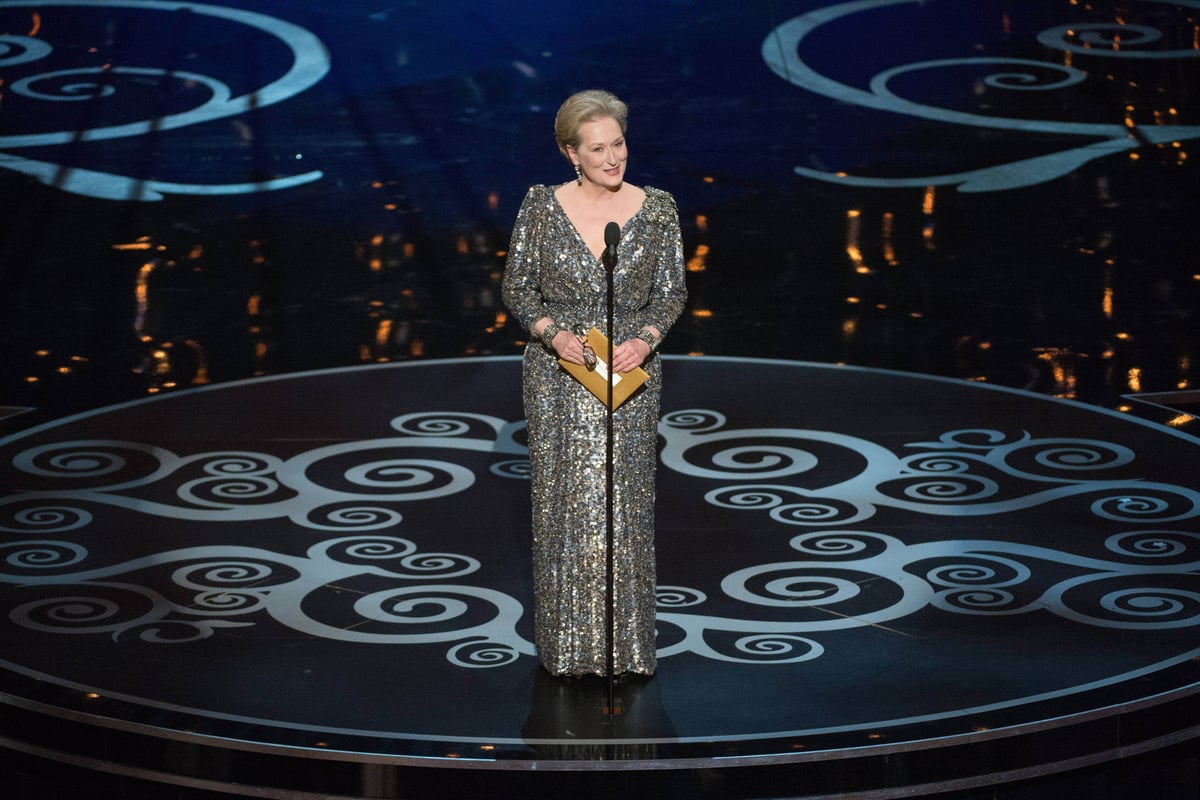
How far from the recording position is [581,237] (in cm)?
441

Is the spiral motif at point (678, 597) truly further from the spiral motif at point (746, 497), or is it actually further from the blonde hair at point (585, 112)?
the blonde hair at point (585, 112)

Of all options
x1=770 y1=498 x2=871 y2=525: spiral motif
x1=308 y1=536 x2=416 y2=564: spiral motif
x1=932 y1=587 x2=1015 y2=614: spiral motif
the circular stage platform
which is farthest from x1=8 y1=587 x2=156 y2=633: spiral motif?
x1=932 y1=587 x2=1015 y2=614: spiral motif

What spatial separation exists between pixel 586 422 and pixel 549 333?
24cm

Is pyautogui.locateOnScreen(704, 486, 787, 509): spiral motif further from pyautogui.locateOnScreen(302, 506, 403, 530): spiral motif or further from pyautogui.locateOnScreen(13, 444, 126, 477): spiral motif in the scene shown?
pyautogui.locateOnScreen(13, 444, 126, 477): spiral motif

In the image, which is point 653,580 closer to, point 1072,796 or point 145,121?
point 1072,796

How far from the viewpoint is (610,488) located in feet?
13.7

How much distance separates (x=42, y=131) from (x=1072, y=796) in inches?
348

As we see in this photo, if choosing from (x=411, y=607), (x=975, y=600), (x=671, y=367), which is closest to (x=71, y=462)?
(x=411, y=607)

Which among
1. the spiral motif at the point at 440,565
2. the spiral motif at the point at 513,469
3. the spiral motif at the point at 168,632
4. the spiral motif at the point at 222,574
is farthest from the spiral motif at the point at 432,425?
the spiral motif at the point at 168,632

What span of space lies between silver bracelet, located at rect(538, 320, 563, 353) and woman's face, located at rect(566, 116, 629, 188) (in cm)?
36

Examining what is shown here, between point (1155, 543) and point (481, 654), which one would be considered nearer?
point (481, 654)

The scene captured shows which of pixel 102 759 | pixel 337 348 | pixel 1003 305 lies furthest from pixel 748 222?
pixel 102 759

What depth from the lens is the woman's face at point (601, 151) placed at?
4.25 meters

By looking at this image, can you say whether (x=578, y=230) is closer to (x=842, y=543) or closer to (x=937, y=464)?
(x=842, y=543)
